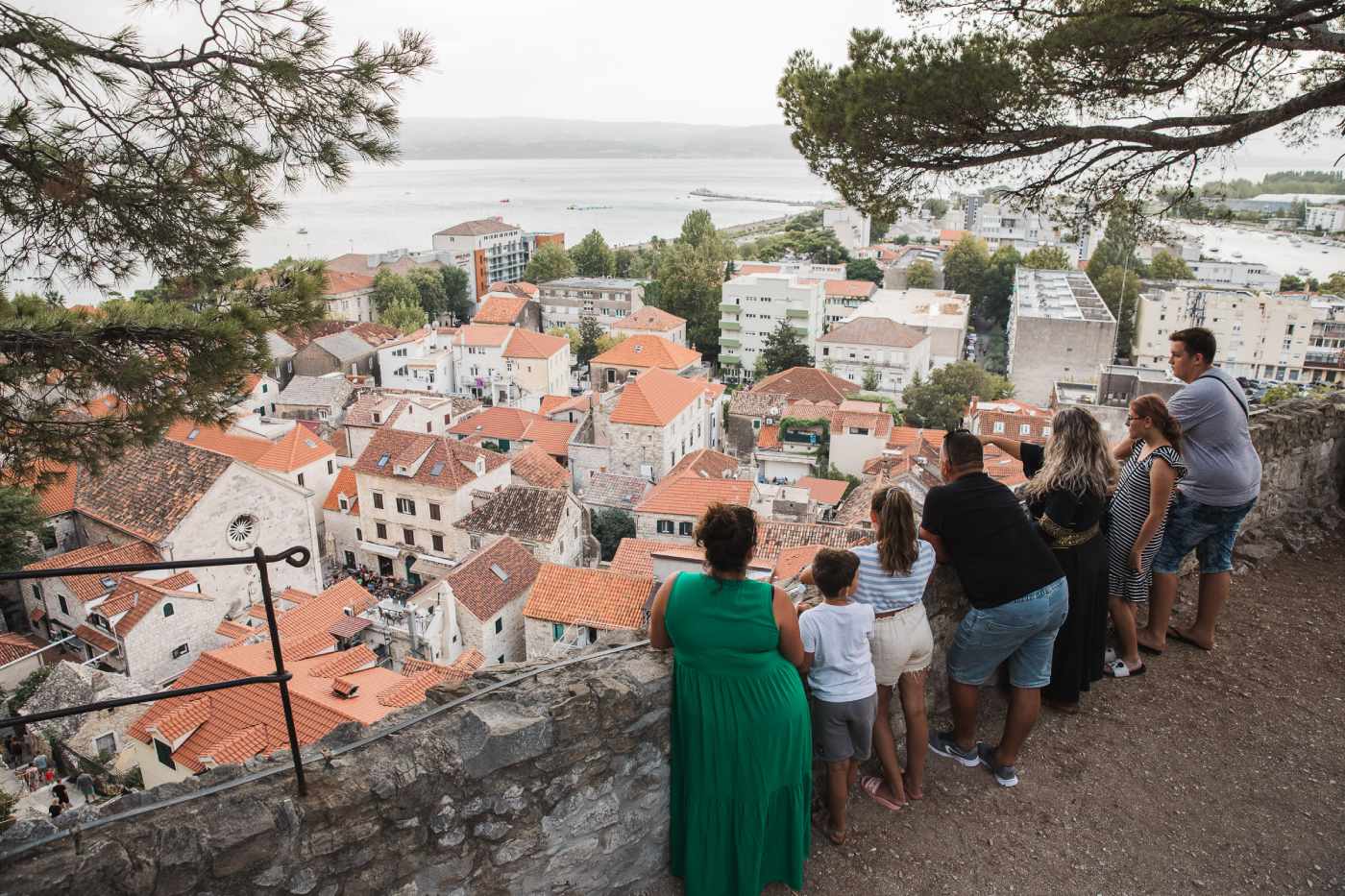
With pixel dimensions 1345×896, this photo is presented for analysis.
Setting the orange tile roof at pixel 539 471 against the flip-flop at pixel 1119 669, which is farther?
the orange tile roof at pixel 539 471

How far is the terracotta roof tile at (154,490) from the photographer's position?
17062 millimetres

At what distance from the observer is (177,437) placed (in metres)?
21.7

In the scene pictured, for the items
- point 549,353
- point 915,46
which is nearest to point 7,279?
point 915,46

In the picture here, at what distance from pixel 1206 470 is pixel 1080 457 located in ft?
3.85

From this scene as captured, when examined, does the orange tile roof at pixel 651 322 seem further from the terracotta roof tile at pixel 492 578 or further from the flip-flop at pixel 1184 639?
the flip-flop at pixel 1184 639

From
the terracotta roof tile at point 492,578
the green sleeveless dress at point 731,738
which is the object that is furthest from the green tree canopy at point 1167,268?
the green sleeveless dress at point 731,738

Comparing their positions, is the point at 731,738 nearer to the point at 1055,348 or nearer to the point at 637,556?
the point at 637,556

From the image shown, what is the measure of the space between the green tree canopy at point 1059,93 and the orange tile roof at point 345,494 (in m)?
19.9

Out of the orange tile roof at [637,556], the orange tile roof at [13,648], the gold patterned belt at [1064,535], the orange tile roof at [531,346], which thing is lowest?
the orange tile roof at [637,556]

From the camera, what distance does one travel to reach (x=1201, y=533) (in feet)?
14.4

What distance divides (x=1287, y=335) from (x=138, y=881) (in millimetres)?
55564

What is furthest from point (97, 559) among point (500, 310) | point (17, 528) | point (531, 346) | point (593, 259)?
point (593, 259)

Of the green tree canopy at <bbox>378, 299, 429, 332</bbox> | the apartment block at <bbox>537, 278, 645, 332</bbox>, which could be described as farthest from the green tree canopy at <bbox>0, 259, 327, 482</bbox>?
the apartment block at <bbox>537, 278, 645, 332</bbox>

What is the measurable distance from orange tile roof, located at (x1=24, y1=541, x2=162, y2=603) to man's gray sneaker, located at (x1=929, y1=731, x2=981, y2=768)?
15.1m
